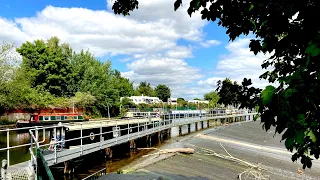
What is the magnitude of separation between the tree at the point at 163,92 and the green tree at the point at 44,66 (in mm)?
89787

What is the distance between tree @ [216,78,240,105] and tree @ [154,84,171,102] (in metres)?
142

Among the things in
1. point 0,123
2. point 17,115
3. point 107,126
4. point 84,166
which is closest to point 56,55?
point 17,115

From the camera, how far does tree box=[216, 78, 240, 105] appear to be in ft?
11.3

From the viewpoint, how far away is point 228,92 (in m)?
3.68

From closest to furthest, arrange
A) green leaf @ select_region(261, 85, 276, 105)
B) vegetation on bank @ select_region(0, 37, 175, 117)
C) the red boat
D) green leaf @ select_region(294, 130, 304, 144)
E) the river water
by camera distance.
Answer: green leaf @ select_region(294, 130, 304, 144) < green leaf @ select_region(261, 85, 276, 105) < the river water < the red boat < vegetation on bank @ select_region(0, 37, 175, 117)

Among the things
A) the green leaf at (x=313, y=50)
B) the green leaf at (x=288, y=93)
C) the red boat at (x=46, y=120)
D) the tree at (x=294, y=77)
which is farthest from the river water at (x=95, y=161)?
the red boat at (x=46, y=120)

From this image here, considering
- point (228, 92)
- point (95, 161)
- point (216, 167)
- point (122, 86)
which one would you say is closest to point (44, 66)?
point (122, 86)

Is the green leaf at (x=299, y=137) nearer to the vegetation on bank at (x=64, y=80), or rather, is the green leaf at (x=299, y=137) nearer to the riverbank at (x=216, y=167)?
the riverbank at (x=216, y=167)

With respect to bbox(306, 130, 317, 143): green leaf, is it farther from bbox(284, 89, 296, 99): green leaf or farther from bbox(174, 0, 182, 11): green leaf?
bbox(174, 0, 182, 11): green leaf

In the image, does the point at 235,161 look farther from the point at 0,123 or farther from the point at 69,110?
the point at 69,110

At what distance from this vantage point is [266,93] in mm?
1853

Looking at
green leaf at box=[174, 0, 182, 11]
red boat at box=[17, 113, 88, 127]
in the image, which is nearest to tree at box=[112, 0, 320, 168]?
green leaf at box=[174, 0, 182, 11]

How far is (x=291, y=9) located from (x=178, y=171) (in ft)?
43.9

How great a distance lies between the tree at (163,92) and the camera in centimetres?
14650
